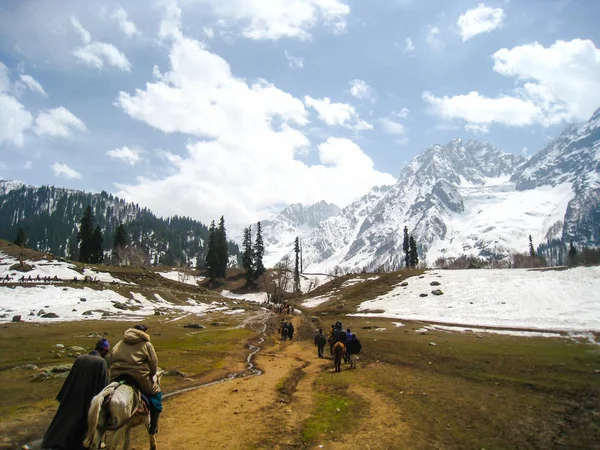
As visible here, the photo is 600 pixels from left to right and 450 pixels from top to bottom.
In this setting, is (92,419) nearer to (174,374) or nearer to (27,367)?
(174,374)

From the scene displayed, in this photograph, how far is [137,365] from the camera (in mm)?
10078

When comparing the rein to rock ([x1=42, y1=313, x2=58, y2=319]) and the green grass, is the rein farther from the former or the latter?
rock ([x1=42, y1=313, x2=58, y2=319])

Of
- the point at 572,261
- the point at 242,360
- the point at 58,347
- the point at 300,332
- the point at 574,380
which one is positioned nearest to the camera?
the point at 574,380

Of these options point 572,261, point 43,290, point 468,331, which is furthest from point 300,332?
point 572,261

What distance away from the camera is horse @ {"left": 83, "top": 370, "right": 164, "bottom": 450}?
859 cm

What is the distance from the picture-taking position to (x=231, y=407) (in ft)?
49.0

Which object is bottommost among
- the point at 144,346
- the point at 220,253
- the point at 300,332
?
the point at 300,332

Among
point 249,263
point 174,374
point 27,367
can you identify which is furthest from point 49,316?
point 249,263

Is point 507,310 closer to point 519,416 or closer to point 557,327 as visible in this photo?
point 557,327

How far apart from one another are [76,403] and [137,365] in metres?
1.55

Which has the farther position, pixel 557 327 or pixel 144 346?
pixel 557 327

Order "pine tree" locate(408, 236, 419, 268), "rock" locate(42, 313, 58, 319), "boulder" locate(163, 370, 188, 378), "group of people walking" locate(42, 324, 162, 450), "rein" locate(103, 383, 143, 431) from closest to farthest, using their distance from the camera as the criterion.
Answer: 1. "group of people walking" locate(42, 324, 162, 450)
2. "rein" locate(103, 383, 143, 431)
3. "boulder" locate(163, 370, 188, 378)
4. "rock" locate(42, 313, 58, 319)
5. "pine tree" locate(408, 236, 419, 268)

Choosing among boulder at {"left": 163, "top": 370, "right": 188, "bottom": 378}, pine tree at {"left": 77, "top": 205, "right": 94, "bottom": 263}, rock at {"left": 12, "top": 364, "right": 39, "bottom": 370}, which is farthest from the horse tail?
pine tree at {"left": 77, "top": 205, "right": 94, "bottom": 263}

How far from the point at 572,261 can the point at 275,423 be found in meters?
151
